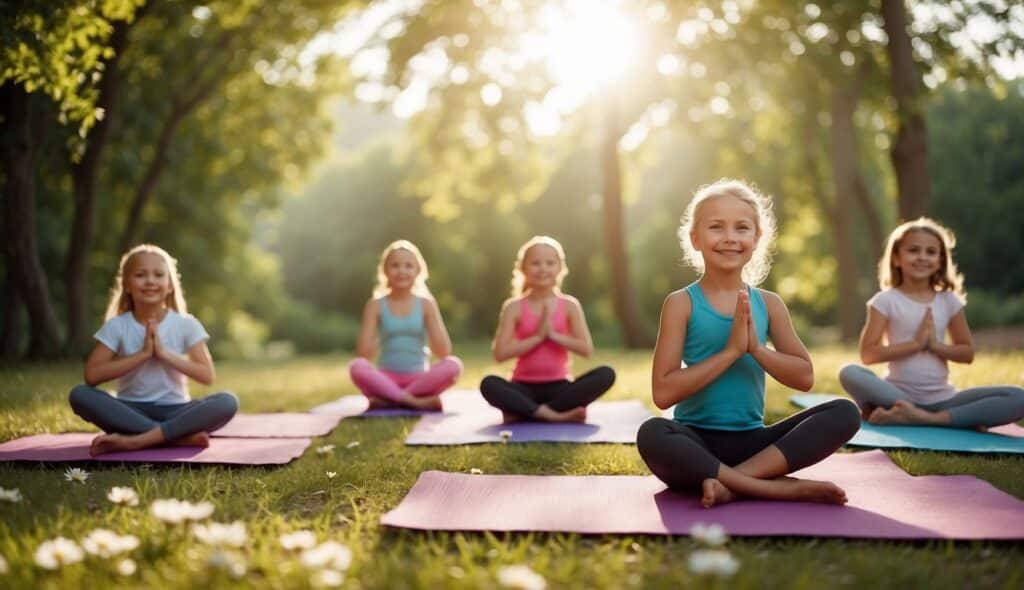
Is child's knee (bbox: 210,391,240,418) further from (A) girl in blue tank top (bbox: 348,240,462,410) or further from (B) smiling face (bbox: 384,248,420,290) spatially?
(B) smiling face (bbox: 384,248,420,290)

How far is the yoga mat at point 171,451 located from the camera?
4.48 m

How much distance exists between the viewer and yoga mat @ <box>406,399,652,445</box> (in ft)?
17.0

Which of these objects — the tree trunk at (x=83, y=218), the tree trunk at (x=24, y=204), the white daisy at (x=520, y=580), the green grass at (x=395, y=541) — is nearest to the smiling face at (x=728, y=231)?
the green grass at (x=395, y=541)

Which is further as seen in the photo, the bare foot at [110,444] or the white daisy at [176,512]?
the bare foot at [110,444]

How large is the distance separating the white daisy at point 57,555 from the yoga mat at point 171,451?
1807 millimetres

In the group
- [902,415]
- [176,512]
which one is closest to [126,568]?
[176,512]

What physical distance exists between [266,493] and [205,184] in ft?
55.0

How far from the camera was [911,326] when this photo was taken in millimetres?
5652

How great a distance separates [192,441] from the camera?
16.1 ft

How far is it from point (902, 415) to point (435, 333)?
140 inches

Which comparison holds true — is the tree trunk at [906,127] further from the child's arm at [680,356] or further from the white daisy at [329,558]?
the white daisy at [329,558]

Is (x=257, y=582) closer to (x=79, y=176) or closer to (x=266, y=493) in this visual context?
(x=266, y=493)

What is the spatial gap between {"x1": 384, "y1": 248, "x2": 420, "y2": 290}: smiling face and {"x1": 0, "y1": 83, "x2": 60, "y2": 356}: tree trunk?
5940 millimetres

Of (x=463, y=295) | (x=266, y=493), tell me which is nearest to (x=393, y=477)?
(x=266, y=493)
